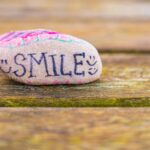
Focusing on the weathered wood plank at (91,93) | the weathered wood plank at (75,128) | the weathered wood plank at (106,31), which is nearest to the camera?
the weathered wood plank at (75,128)

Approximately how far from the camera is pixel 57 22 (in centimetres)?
163

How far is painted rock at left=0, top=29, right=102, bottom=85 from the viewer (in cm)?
80

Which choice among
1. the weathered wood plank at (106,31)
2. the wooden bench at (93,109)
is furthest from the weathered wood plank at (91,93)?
the weathered wood plank at (106,31)

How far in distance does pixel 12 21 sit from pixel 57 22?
0.44 ft

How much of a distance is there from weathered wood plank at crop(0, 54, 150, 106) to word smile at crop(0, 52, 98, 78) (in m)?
0.02

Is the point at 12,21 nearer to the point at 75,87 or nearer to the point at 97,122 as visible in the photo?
the point at 75,87

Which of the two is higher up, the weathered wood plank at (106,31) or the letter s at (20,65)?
the weathered wood plank at (106,31)

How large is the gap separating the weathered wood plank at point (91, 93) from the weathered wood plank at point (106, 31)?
12.0 inches

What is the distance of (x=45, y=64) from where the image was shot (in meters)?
0.80

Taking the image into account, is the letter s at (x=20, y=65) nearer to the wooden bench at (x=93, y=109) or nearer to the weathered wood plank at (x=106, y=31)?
the wooden bench at (x=93, y=109)

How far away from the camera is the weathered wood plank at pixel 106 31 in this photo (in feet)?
4.04

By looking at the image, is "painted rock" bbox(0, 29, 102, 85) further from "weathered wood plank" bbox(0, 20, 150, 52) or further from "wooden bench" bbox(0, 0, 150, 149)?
"weathered wood plank" bbox(0, 20, 150, 52)

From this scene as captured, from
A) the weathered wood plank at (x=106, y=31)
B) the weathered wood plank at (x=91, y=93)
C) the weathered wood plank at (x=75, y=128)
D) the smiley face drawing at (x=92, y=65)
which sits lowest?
the weathered wood plank at (x=75, y=128)

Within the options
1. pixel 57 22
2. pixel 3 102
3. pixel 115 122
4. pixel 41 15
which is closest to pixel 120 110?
pixel 115 122
